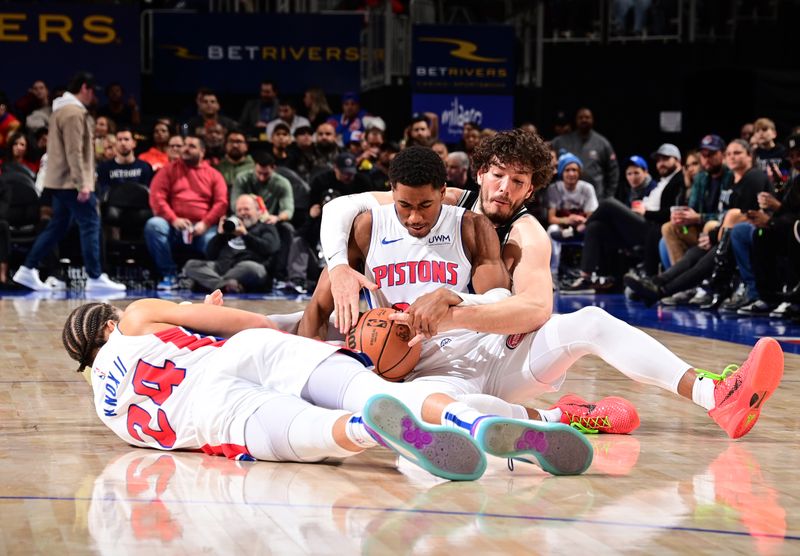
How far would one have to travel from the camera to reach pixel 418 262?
159 inches

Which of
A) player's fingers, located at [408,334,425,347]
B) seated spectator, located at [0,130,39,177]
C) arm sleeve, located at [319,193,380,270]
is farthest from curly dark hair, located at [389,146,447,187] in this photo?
seated spectator, located at [0,130,39,177]

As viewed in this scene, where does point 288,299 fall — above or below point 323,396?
below

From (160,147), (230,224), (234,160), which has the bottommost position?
(230,224)

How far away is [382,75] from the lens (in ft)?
48.5

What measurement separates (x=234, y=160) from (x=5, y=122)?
9.05 ft

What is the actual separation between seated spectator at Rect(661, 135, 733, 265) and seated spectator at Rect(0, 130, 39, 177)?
6.11m

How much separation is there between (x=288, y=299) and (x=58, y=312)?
7.48ft

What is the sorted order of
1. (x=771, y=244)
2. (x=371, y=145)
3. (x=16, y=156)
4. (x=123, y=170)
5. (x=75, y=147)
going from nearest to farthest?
(x=771, y=244) < (x=75, y=147) < (x=16, y=156) < (x=123, y=170) < (x=371, y=145)

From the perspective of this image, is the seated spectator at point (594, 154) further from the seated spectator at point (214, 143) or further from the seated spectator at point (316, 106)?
the seated spectator at point (214, 143)

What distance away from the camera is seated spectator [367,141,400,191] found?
11.6 metres

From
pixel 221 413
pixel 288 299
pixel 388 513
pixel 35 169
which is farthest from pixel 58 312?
pixel 388 513

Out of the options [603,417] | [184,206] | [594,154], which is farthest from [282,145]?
[603,417]

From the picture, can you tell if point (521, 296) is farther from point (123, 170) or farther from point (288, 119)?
point (288, 119)

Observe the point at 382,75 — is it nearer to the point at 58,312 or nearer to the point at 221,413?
the point at 58,312
